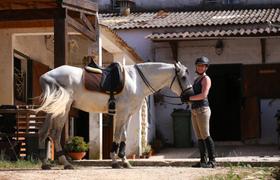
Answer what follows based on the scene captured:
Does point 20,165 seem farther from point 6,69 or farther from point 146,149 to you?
point 146,149

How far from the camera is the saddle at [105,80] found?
30.9ft

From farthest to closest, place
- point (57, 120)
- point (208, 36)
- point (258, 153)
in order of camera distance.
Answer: point (208, 36) < point (258, 153) < point (57, 120)

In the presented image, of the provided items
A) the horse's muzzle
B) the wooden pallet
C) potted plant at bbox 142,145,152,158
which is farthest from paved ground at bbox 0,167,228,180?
potted plant at bbox 142,145,152,158

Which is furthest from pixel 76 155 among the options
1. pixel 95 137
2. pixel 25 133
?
pixel 25 133

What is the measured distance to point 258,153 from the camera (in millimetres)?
15320

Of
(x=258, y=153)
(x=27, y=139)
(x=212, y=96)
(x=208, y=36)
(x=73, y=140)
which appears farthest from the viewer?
(x=212, y=96)

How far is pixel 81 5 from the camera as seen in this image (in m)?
11.9

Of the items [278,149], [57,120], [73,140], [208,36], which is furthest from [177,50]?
[57,120]

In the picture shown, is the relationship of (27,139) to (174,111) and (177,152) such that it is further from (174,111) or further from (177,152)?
(174,111)

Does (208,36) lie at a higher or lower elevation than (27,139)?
higher

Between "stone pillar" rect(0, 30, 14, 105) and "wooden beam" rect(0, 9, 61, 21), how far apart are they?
104 inches

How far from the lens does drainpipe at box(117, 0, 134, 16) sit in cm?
2231

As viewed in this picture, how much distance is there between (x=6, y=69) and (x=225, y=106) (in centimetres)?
972

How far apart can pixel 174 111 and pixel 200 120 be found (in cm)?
897
